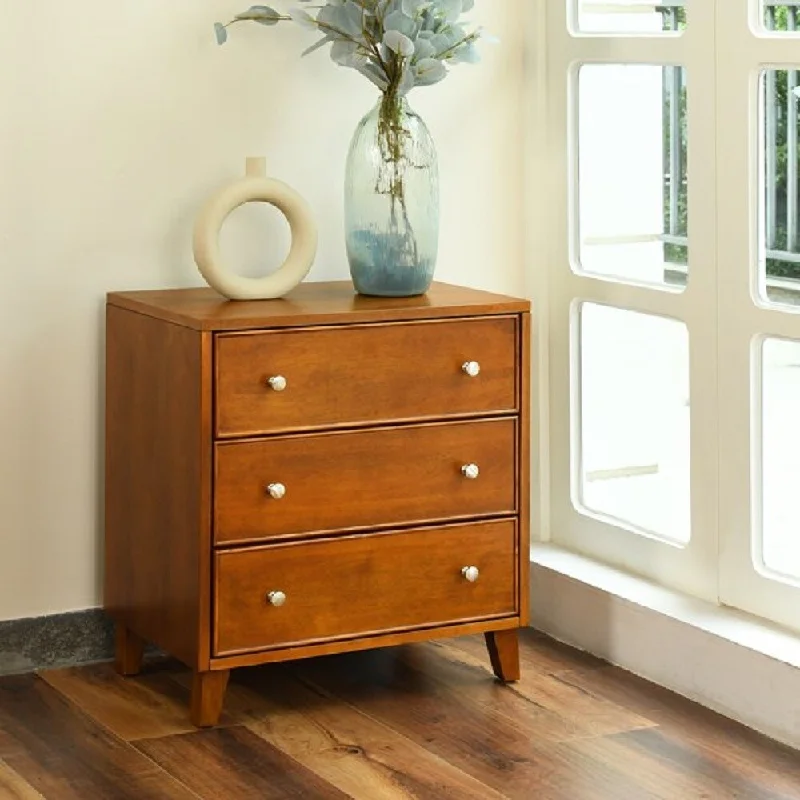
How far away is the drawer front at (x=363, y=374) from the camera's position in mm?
2695

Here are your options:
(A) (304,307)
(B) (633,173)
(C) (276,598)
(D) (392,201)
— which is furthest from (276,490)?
(B) (633,173)

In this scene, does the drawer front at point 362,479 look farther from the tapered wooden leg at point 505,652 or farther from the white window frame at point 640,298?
the white window frame at point 640,298

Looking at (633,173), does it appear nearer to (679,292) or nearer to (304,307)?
(679,292)

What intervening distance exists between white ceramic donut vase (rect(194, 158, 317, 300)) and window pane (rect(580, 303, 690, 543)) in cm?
65

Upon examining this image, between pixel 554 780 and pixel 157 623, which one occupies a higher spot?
pixel 157 623

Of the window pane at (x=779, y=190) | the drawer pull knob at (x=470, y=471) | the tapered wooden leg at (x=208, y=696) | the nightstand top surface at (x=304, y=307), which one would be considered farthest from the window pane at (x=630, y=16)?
the tapered wooden leg at (x=208, y=696)

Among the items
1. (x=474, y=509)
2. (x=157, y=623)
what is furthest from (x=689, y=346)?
(x=157, y=623)

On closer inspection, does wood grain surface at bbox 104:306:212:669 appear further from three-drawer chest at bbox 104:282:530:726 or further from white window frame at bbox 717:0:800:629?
white window frame at bbox 717:0:800:629

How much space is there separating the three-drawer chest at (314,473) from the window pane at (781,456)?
1.37ft

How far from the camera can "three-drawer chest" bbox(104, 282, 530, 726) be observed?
271 centimetres

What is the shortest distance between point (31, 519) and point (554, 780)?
1.10 m

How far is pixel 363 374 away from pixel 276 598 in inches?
15.6

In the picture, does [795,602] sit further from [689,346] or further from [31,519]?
[31,519]

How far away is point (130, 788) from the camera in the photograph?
2.52m
